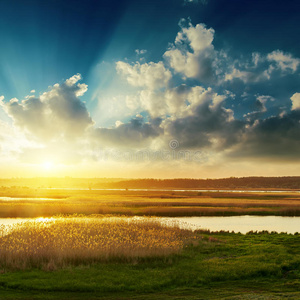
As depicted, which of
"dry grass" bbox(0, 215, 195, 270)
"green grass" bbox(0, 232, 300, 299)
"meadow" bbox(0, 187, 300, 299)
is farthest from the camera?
"dry grass" bbox(0, 215, 195, 270)

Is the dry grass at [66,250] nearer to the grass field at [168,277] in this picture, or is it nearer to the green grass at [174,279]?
the grass field at [168,277]

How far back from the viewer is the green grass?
1437 centimetres

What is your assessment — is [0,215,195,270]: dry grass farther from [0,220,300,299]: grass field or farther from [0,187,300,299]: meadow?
[0,220,300,299]: grass field

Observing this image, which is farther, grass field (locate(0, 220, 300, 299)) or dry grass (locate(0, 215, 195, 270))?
dry grass (locate(0, 215, 195, 270))

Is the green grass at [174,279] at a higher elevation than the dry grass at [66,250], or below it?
below

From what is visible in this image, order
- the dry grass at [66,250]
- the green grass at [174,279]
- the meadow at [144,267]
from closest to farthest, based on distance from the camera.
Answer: the green grass at [174,279] → the meadow at [144,267] → the dry grass at [66,250]

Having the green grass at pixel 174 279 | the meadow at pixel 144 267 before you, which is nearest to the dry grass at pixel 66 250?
the meadow at pixel 144 267

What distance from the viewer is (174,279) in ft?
54.4

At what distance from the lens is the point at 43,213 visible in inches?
2053

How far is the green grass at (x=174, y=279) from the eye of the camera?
566 inches

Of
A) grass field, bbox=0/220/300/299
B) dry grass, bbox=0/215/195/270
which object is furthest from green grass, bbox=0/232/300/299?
dry grass, bbox=0/215/195/270

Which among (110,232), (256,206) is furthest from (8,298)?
(256,206)

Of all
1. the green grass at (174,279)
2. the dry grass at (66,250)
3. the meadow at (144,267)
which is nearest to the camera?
the green grass at (174,279)

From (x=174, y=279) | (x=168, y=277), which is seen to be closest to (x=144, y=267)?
(x=168, y=277)
